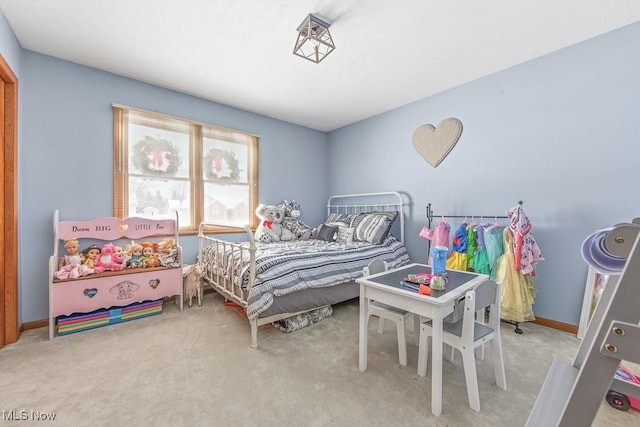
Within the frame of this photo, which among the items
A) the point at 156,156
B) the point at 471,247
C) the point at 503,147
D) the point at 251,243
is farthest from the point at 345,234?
the point at 156,156

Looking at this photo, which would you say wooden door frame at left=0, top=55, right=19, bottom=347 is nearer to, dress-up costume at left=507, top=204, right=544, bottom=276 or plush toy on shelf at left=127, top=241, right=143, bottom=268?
plush toy on shelf at left=127, top=241, right=143, bottom=268

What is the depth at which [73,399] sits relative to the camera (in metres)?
1.43

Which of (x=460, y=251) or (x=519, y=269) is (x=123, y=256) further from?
(x=519, y=269)

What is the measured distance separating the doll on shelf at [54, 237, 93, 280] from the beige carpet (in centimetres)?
51

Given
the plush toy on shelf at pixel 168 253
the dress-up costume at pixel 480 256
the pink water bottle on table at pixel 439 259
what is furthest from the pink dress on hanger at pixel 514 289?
the plush toy on shelf at pixel 168 253

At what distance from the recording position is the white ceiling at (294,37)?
70.9 inches

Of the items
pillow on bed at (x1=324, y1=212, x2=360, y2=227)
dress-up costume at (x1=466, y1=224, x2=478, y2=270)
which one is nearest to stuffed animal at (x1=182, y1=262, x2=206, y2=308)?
pillow on bed at (x1=324, y1=212, x2=360, y2=227)

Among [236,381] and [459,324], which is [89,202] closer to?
[236,381]

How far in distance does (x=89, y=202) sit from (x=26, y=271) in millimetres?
744

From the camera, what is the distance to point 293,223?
365 cm

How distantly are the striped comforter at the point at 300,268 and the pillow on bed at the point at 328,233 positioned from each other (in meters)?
0.43

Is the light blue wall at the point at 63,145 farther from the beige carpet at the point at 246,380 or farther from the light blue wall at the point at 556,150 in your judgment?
the light blue wall at the point at 556,150

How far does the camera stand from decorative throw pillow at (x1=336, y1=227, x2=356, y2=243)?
10.9ft

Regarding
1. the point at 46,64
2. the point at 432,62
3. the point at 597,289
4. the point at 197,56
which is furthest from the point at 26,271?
the point at 597,289
